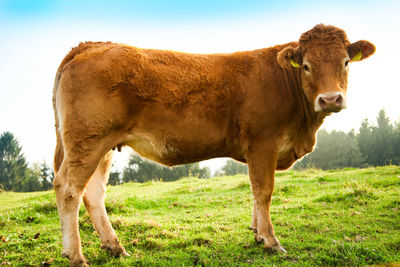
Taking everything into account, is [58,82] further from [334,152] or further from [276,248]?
[334,152]

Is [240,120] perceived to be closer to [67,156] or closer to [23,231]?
[67,156]

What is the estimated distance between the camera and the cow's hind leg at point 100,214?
4.98 metres

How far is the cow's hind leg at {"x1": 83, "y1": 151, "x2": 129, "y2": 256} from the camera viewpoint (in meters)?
4.98

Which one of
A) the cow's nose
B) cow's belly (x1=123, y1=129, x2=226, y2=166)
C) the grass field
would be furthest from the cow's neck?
the grass field

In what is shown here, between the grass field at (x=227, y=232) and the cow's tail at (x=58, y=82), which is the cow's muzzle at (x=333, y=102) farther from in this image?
the cow's tail at (x=58, y=82)

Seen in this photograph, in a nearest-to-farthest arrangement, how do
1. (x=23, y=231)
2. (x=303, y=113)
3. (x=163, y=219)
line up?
(x=303, y=113)
(x=23, y=231)
(x=163, y=219)

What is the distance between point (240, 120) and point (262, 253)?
1949mm

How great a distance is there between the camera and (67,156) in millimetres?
4684

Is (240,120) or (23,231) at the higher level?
(240,120)

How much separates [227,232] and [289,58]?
313 cm

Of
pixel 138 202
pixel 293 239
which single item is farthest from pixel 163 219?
pixel 293 239

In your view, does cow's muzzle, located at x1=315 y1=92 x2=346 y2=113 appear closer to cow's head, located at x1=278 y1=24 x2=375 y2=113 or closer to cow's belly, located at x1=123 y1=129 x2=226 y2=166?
cow's head, located at x1=278 y1=24 x2=375 y2=113

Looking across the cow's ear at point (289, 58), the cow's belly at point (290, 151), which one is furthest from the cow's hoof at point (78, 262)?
the cow's ear at point (289, 58)

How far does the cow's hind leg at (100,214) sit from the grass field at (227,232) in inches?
6.1
